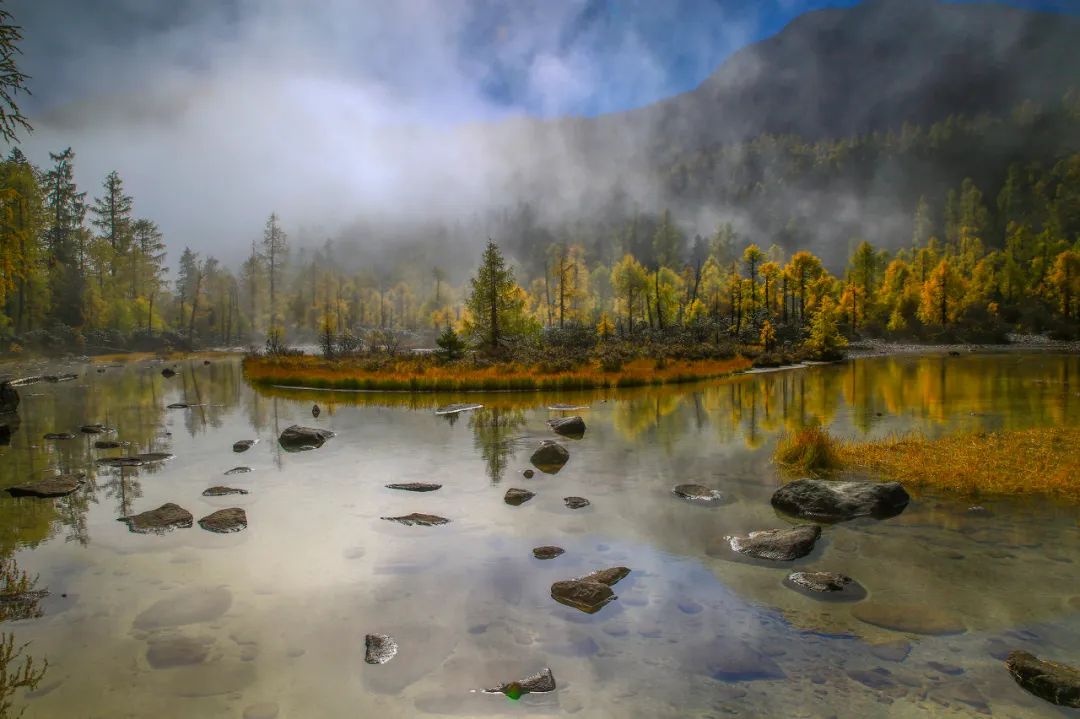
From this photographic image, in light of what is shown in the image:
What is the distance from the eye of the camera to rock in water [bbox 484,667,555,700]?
6367 millimetres

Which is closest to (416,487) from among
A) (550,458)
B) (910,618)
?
(550,458)

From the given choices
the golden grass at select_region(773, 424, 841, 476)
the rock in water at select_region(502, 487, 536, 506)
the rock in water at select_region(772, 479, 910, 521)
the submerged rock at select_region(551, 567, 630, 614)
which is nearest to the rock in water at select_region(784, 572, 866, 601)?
the submerged rock at select_region(551, 567, 630, 614)

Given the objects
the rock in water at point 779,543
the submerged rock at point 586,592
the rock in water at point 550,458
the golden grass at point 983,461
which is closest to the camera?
the submerged rock at point 586,592

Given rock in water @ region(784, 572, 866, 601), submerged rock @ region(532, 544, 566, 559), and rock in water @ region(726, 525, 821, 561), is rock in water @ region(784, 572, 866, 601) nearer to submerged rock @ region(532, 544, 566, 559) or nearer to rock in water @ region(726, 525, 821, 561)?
rock in water @ region(726, 525, 821, 561)

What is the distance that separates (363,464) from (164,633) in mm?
9703

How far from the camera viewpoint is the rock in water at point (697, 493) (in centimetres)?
1323

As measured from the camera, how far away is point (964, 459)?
14750 mm

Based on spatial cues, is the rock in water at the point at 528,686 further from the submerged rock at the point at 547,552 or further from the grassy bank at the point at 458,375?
the grassy bank at the point at 458,375

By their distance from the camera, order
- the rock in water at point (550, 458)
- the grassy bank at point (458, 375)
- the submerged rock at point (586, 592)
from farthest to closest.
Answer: the grassy bank at point (458, 375), the rock in water at point (550, 458), the submerged rock at point (586, 592)

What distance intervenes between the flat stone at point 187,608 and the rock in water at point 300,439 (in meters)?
11.3

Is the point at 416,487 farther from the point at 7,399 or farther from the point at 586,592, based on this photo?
the point at 7,399

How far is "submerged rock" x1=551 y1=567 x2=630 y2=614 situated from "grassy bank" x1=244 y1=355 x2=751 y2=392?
28.4 metres

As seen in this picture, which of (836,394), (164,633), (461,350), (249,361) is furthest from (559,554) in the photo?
(249,361)

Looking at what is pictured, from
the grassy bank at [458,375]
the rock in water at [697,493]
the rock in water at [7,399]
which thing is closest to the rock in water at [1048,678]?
the rock in water at [697,493]
